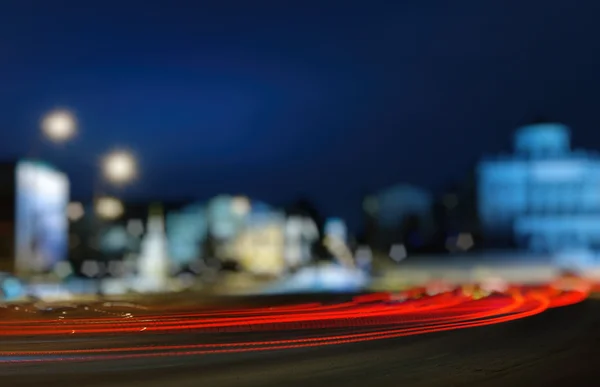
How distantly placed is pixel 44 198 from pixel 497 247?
4157 centimetres

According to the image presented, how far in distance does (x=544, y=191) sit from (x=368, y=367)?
107m

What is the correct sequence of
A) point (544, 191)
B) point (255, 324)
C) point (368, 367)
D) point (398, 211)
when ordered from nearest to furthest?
point (368, 367)
point (255, 324)
point (544, 191)
point (398, 211)

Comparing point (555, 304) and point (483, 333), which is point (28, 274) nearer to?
point (555, 304)

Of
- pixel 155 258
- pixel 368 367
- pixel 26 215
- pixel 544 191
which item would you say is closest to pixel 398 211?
pixel 544 191

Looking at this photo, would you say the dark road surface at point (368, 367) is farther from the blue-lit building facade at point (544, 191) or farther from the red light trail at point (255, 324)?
the blue-lit building facade at point (544, 191)

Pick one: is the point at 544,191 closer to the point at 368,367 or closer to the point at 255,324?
the point at 255,324

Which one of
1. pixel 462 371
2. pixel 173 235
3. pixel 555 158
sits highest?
pixel 555 158

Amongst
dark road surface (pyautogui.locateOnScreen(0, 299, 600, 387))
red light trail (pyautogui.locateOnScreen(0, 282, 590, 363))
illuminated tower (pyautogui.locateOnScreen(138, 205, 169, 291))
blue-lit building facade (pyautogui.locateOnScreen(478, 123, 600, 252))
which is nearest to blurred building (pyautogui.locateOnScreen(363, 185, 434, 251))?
blue-lit building facade (pyautogui.locateOnScreen(478, 123, 600, 252))

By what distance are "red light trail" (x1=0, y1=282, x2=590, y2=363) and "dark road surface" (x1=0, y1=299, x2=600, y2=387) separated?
846mm

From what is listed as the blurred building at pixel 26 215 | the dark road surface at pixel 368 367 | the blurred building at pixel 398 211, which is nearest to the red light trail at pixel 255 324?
the dark road surface at pixel 368 367

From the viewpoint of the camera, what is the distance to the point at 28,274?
48.5 m

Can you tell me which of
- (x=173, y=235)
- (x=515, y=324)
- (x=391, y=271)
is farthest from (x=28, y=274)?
(x=173, y=235)

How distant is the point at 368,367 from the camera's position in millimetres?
12984

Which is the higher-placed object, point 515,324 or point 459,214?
point 459,214
